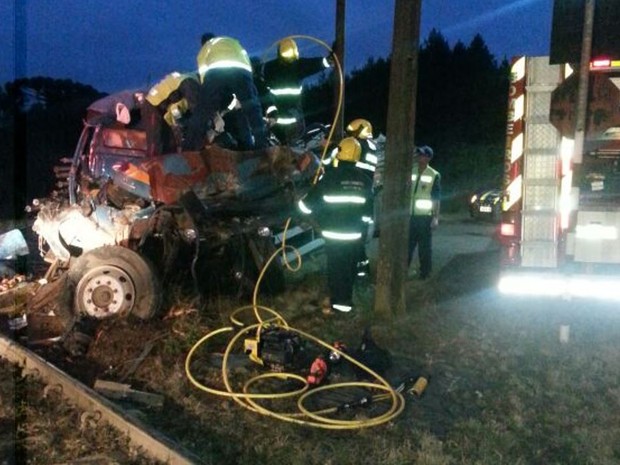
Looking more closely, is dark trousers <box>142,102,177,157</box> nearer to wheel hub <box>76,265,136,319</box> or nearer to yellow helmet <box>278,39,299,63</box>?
yellow helmet <box>278,39,299,63</box>

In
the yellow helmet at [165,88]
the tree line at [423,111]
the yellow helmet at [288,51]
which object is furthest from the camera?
the tree line at [423,111]

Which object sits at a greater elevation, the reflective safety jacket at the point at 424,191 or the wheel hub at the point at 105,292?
the reflective safety jacket at the point at 424,191

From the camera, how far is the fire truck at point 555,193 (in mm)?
6156

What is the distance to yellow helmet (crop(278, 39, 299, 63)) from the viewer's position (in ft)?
30.5

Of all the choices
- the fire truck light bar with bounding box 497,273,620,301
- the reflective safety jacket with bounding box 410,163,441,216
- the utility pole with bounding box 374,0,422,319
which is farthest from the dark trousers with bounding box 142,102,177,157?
the fire truck light bar with bounding box 497,273,620,301

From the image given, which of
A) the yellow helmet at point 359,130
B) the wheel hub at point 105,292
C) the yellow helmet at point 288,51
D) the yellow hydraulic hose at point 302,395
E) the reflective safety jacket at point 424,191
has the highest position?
the yellow helmet at point 288,51

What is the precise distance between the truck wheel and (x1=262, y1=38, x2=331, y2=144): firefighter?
10.9 feet

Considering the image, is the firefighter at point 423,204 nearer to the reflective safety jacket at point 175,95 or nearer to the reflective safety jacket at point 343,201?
the reflective safety jacket at point 343,201

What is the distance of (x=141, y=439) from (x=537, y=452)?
226 centimetres

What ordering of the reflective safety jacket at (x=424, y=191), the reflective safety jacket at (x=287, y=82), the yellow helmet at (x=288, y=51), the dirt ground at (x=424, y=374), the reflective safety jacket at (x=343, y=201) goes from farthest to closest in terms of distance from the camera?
the reflective safety jacket at (x=287, y=82)
the yellow helmet at (x=288, y=51)
the reflective safety jacket at (x=424, y=191)
the reflective safety jacket at (x=343, y=201)
the dirt ground at (x=424, y=374)

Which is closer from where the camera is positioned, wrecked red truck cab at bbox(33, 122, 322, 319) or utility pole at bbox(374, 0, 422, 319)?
wrecked red truck cab at bbox(33, 122, 322, 319)

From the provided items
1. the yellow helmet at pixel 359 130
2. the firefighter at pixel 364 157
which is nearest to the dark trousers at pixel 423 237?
the firefighter at pixel 364 157

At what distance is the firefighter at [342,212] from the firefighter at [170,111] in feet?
4.41

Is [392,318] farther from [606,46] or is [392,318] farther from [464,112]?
[464,112]
